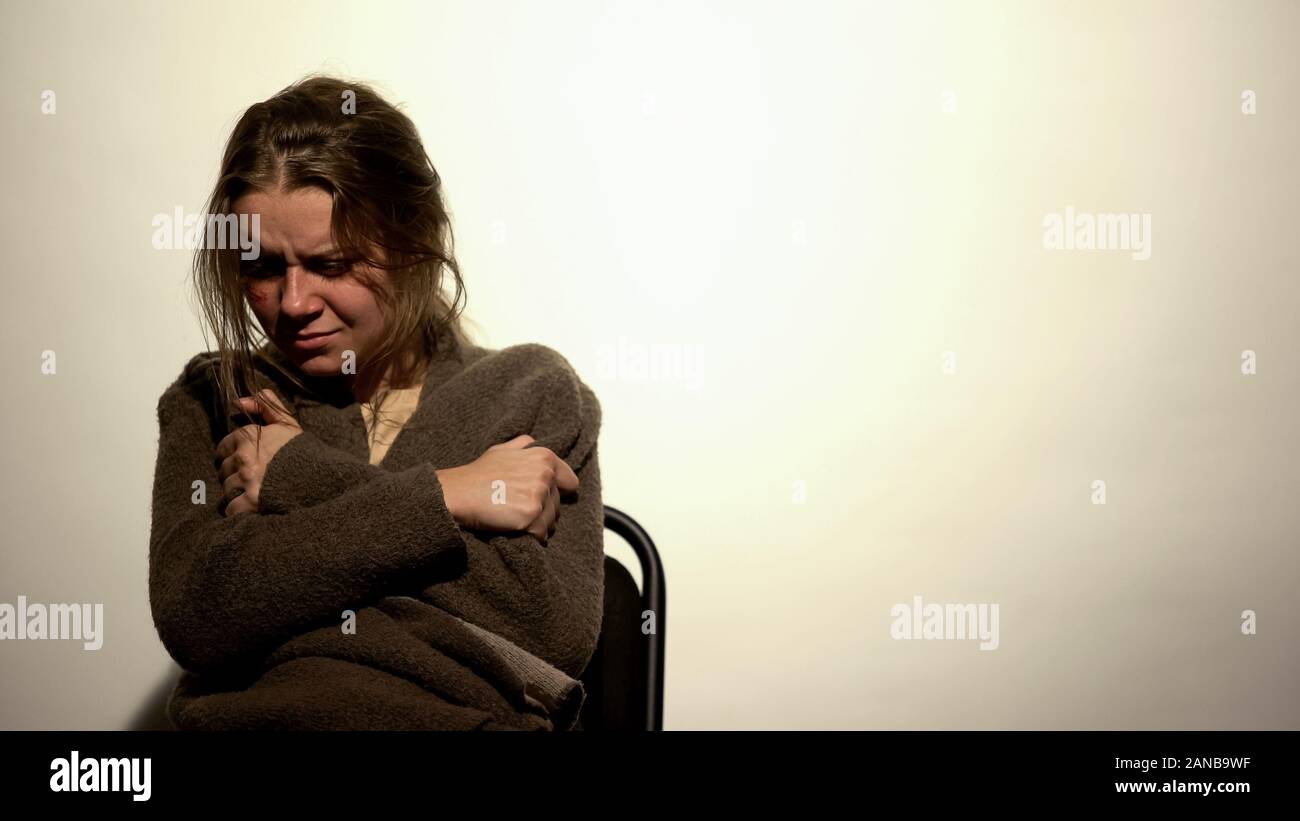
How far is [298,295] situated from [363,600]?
0.29 m

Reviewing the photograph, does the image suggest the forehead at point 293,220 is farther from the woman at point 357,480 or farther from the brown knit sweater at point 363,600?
the brown knit sweater at point 363,600

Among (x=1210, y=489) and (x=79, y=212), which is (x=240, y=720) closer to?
(x=79, y=212)

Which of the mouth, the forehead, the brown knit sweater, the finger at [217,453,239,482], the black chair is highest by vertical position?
the forehead

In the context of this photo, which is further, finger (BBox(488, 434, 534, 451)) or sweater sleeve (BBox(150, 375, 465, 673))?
finger (BBox(488, 434, 534, 451))

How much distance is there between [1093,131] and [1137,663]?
87 centimetres

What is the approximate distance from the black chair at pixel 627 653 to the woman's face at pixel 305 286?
16.5 inches

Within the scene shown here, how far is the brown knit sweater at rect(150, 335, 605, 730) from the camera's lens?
33.6 inches

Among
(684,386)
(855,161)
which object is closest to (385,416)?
(684,386)

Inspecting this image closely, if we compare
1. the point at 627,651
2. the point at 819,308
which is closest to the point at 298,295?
the point at 627,651

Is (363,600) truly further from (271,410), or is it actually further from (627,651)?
(627,651)

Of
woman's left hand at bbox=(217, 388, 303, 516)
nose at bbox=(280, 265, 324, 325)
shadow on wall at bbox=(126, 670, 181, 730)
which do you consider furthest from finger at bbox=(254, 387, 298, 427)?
shadow on wall at bbox=(126, 670, 181, 730)

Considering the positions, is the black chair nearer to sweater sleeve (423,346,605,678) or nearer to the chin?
sweater sleeve (423,346,605,678)

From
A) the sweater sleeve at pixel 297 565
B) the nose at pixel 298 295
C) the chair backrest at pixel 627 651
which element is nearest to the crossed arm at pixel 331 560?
the sweater sleeve at pixel 297 565

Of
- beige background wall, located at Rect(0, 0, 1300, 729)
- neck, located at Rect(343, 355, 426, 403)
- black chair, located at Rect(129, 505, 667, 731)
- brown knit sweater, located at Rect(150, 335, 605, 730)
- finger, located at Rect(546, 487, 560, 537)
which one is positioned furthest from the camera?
beige background wall, located at Rect(0, 0, 1300, 729)
